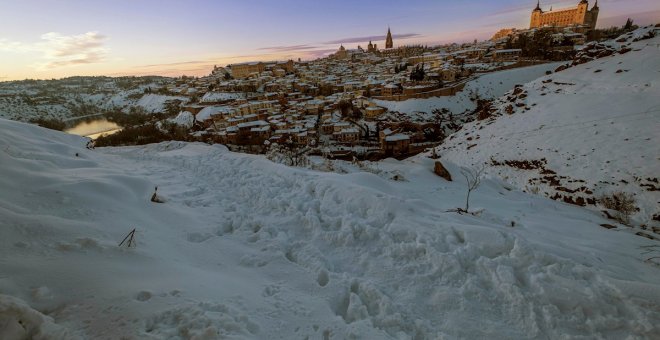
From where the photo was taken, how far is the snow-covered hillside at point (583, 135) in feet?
50.5

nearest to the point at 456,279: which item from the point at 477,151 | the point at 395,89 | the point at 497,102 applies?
the point at 477,151

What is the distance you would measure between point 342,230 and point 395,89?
46.6 metres

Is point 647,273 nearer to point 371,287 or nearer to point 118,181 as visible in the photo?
point 371,287

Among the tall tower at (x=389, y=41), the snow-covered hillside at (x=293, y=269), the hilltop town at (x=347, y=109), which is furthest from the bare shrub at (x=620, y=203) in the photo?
the tall tower at (x=389, y=41)

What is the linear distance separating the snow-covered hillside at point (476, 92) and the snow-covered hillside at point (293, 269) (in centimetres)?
3856

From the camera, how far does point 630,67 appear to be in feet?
87.4

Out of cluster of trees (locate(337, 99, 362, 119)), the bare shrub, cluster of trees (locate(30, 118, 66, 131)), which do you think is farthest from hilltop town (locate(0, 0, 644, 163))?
the bare shrub

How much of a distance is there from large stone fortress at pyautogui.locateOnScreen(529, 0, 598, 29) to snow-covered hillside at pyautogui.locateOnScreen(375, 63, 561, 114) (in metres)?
53.6

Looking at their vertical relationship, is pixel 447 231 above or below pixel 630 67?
below

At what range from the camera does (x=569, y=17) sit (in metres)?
93.0

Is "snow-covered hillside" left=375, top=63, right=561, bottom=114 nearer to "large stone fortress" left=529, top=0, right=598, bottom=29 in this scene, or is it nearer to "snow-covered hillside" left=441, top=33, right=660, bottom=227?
"snow-covered hillside" left=441, top=33, right=660, bottom=227

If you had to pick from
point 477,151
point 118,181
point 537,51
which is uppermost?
point 537,51

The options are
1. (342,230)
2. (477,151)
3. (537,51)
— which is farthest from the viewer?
(537,51)

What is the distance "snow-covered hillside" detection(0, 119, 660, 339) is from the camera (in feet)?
9.78
